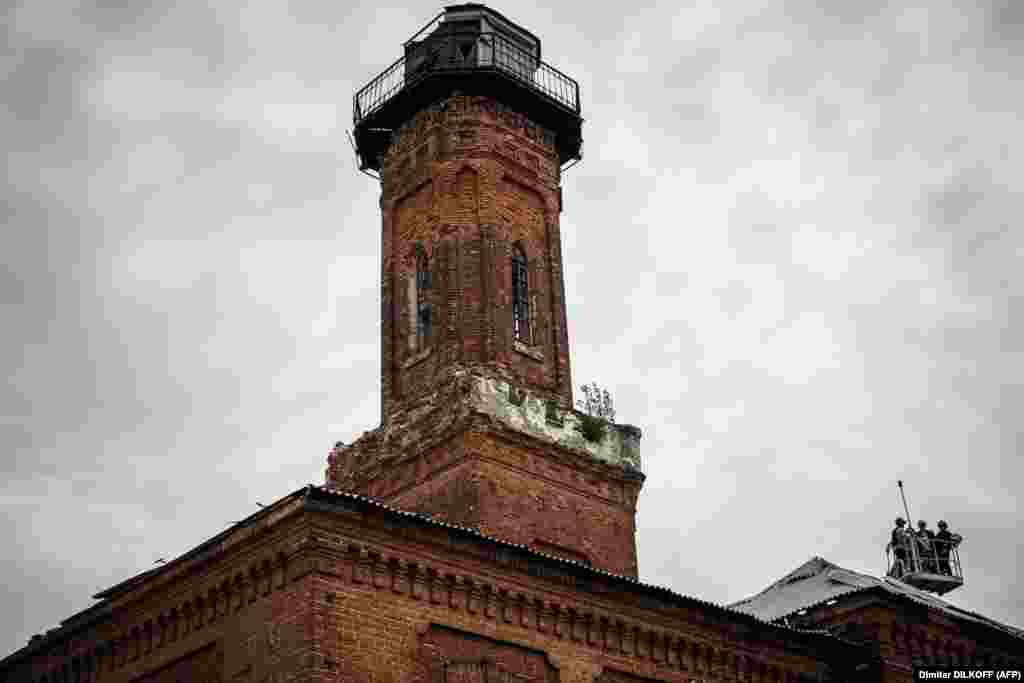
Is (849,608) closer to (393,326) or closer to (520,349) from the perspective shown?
(520,349)

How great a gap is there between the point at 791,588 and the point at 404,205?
11283 mm

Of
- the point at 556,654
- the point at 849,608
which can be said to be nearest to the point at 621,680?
the point at 556,654

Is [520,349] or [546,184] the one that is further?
[546,184]

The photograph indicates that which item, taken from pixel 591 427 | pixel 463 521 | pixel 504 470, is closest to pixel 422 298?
pixel 591 427

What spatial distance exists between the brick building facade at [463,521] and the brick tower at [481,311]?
43 millimetres

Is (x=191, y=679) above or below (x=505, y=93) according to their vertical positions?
below

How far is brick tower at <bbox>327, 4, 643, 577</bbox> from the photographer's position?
25719 millimetres

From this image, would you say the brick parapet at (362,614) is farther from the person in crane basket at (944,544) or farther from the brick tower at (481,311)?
the person in crane basket at (944,544)

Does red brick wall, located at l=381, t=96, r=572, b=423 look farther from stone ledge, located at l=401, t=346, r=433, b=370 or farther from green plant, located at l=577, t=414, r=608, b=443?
green plant, located at l=577, t=414, r=608, b=443

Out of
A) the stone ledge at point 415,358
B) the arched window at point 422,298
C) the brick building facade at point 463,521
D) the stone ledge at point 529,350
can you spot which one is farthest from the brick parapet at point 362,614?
the arched window at point 422,298

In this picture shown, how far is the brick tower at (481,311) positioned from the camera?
2572cm

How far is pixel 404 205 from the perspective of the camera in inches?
1160

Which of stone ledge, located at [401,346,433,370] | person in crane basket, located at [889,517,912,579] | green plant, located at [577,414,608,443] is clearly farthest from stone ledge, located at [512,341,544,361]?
person in crane basket, located at [889,517,912,579]

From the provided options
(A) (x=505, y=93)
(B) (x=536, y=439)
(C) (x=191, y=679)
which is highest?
(A) (x=505, y=93)
